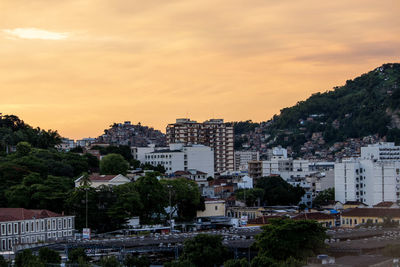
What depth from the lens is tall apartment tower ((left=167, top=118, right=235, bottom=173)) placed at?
149 meters

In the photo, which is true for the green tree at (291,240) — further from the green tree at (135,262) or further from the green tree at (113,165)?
the green tree at (113,165)

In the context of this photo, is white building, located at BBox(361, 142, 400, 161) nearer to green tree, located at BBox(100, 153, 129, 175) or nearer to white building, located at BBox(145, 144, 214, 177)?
white building, located at BBox(145, 144, 214, 177)

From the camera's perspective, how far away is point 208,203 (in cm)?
8406

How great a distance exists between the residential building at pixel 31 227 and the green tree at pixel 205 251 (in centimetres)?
1777

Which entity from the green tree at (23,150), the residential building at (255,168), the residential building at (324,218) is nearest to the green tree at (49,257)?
the residential building at (324,218)

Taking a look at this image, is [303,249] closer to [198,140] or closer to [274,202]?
[274,202]

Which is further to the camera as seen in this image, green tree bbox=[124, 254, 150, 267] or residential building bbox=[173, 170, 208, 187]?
residential building bbox=[173, 170, 208, 187]

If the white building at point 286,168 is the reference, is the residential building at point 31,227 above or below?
below

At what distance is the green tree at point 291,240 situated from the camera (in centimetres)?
4588

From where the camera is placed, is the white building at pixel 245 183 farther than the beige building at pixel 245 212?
Yes

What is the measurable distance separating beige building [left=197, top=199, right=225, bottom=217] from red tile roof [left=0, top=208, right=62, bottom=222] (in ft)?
67.6

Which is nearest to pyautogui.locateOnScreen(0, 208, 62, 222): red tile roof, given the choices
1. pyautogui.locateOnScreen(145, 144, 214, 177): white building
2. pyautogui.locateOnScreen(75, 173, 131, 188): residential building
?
pyautogui.locateOnScreen(75, 173, 131, 188): residential building

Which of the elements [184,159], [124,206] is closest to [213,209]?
[124,206]

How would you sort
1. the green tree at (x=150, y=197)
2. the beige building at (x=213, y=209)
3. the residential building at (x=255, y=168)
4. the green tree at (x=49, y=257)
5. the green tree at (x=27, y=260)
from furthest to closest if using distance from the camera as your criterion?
1. the residential building at (x=255, y=168)
2. the beige building at (x=213, y=209)
3. the green tree at (x=150, y=197)
4. the green tree at (x=49, y=257)
5. the green tree at (x=27, y=260)
